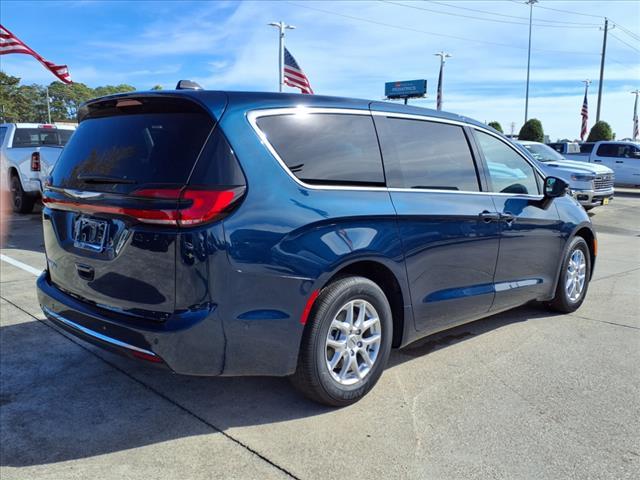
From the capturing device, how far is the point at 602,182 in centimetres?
1397

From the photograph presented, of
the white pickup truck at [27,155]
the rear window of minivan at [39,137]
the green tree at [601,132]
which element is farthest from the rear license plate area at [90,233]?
the green tree at [601,132]

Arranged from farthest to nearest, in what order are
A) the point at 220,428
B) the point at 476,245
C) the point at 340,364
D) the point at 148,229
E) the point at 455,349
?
the point at 455,349 < the point at 476,245 < the point at 340,364 < the point at 220,428 < the point at 148,229

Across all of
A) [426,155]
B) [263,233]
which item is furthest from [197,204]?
[426,155]

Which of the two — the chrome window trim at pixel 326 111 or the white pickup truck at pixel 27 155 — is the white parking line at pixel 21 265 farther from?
the chrome window trim at pixel 326 111

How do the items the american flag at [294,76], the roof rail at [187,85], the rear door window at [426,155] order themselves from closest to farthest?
the roof rail at [187,85]
the rear door window at [426,155]
the american flag at [294,76]

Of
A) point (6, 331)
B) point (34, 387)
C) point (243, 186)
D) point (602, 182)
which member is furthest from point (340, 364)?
point (602, 182)

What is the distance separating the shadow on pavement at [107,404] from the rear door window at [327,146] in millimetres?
1377

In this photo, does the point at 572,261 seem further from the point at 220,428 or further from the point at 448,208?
the point at 220,428

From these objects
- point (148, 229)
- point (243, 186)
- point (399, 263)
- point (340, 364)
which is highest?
point (243, 186)

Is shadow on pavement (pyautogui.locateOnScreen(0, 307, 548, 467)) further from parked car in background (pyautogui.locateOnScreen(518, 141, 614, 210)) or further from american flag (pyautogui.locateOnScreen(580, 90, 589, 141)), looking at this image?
american flag (pyautogui.locateOnScreen(580, 90, 589, 141))

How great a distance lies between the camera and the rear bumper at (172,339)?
2639 millimetres

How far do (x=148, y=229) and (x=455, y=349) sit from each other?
8.45 ft

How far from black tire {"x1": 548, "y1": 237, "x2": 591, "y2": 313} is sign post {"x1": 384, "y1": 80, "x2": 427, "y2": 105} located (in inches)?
1818

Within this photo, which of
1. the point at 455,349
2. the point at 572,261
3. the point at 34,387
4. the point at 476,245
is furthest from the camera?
the point at 572,261
